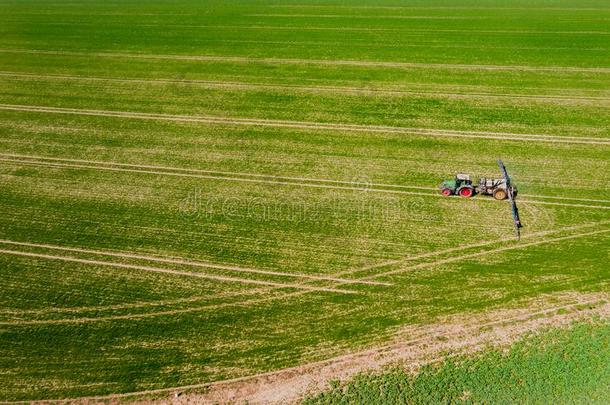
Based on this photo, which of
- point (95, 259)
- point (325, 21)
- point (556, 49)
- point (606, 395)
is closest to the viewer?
point (606, 395)

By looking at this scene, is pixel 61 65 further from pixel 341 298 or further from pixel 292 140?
pixel 341 298

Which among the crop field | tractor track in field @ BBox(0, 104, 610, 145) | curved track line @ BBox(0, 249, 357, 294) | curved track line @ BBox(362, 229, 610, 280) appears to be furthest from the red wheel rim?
curved track line @ BBox(0, 249, 357, 294)

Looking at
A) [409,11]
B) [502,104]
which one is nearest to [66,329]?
[502,104]

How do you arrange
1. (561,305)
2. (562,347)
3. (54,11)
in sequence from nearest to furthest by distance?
(562,347) → (561,305) → (54,11)

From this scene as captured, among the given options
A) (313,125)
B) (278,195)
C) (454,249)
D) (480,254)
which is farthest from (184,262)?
(313,125)

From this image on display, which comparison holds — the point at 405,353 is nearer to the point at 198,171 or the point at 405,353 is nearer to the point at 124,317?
the point at 124,317

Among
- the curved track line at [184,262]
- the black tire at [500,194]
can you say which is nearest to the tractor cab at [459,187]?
the black tire at [500,194]

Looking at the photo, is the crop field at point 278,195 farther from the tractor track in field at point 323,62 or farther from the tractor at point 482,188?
the tractor at point 482,188
